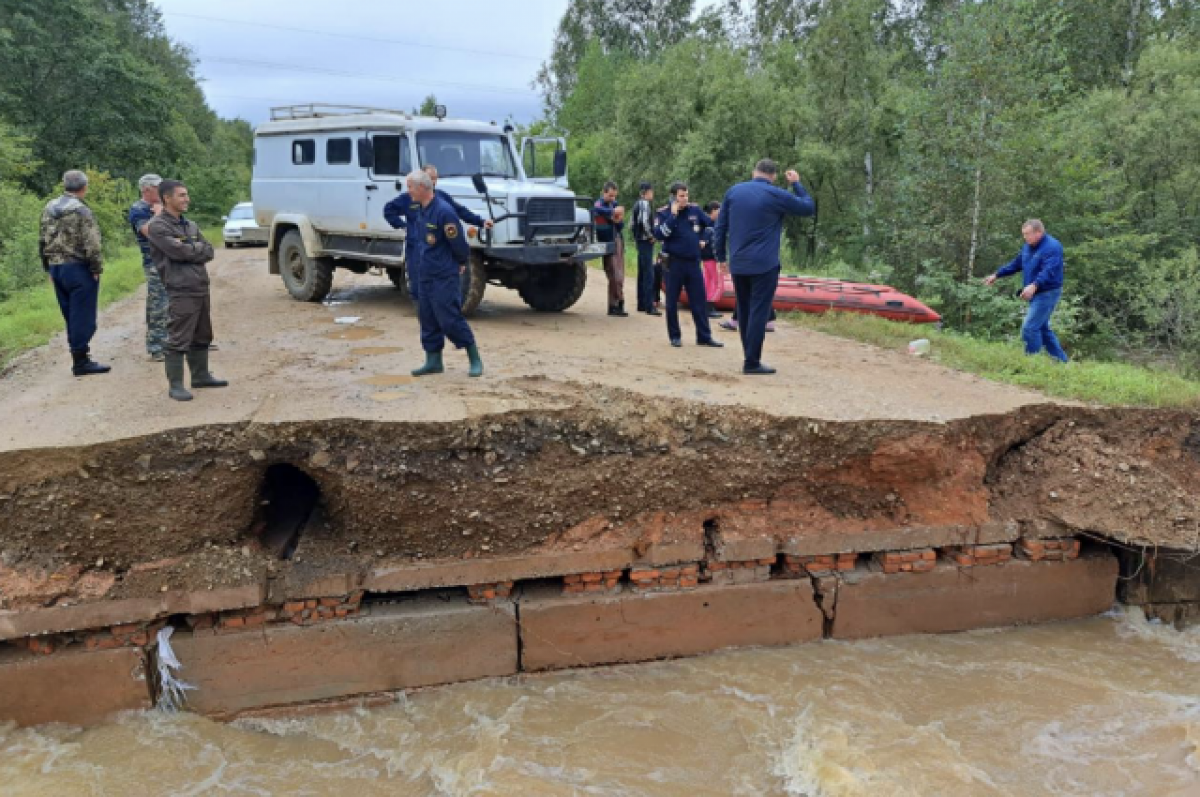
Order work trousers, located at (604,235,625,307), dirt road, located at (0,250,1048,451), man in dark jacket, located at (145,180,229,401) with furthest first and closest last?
work trousers, located at (604,235,625,307) → man in dark jacket, located at (145,180,229,401) → dirt road, located at (0,250,1048,451)

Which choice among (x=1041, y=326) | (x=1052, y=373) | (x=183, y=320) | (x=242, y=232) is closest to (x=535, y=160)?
(x=183, y=320)

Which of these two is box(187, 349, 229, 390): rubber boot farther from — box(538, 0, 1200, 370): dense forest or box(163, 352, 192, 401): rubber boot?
box(538, 0, 1200, 370): dense forest

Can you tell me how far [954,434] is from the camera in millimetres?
5559

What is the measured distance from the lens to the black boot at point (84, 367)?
686 cm

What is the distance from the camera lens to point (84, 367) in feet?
22.6

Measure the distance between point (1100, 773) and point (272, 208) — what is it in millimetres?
11243

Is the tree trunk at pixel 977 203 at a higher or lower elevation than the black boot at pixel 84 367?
higher

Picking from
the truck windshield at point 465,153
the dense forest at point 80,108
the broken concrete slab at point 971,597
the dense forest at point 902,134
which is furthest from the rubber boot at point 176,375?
the dense forest at point 80,108

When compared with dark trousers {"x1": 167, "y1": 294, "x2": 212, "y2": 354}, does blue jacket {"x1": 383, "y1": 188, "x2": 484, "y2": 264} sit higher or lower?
higher

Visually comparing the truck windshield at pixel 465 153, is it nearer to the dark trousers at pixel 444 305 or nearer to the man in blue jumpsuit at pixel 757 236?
the dark trousers at pixel 444 305

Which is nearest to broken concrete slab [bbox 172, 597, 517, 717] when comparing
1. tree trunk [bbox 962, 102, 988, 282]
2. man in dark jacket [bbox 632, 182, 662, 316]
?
man in dark jacket [bbox 632, 182, 662, 316]

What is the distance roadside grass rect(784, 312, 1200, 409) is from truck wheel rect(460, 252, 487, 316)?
430 cm

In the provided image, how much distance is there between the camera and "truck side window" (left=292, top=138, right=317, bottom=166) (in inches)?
409

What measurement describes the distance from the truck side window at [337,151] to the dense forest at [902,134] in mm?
7117
